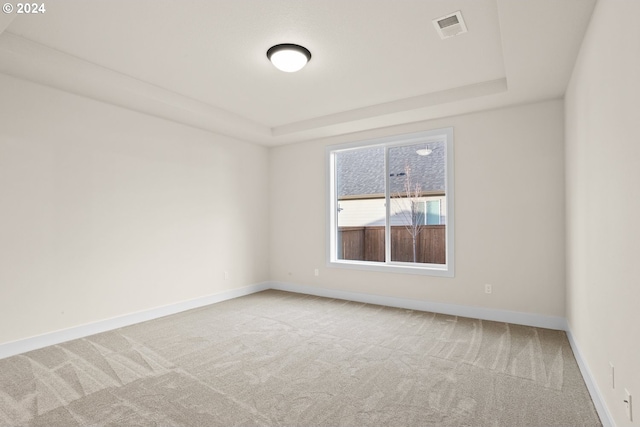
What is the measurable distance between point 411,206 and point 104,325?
4.12 m

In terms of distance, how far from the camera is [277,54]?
9.38 ft

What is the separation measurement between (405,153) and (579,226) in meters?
2.43

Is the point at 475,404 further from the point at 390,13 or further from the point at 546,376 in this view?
the point at 390,13

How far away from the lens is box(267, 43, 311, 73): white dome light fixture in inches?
111

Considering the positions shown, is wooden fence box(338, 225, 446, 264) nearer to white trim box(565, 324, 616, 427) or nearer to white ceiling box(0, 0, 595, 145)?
white ceiling box(0, 0, 595, 145)

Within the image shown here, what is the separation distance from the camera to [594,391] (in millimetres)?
2209

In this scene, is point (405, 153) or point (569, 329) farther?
point (405, 153)

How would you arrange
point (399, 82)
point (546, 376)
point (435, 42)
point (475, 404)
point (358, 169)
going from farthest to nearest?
1. point (358, 169)
2. point (399, 82)
3. point (435, 42)
4. point (546, 376)
5. point (475, 404)

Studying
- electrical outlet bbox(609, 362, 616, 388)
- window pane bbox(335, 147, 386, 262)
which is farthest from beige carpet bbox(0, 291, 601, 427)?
window pane bbox(335, 147, 386, 262)

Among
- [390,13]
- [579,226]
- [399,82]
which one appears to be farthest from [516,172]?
[390,13]

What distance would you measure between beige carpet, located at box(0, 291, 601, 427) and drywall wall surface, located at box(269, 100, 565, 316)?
48 cm

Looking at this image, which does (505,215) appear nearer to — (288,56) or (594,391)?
(594,391)

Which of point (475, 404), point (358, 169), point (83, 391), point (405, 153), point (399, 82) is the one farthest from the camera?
point (358, 169)

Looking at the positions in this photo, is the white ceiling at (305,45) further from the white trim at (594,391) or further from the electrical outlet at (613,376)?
the white trim at (594,391)
